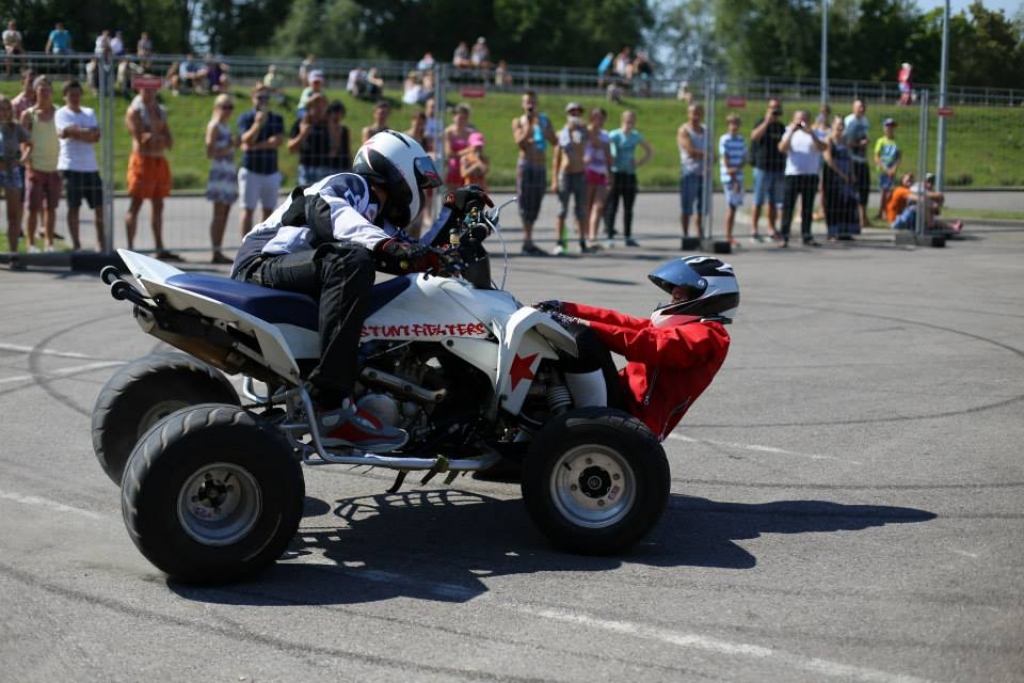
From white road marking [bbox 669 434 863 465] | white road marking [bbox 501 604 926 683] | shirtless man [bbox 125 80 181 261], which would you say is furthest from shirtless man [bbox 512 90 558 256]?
white road marking [bbox 501 604 926 683]

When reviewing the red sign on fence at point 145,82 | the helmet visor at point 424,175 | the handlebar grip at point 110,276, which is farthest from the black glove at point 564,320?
the red sign on fence at point 145,82

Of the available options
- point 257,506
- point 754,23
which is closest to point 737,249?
point 257,506

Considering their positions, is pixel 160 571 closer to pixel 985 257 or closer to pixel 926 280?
pixel 926 280

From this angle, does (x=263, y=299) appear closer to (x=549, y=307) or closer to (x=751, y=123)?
(x=549, y=307)

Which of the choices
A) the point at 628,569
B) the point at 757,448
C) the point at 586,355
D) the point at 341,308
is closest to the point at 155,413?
the point at 341,308

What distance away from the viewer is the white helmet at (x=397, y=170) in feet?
19.6

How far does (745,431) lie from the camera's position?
7895 mm

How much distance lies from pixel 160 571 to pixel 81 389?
3851 millimetres

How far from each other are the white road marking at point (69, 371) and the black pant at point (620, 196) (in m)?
10.0

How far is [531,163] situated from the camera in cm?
1720

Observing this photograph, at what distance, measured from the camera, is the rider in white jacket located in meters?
5.38

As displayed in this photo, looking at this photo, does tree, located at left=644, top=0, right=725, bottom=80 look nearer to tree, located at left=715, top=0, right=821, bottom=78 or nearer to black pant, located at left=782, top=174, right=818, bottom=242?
tree, located at left=715, top=0, right=821, bottom=78

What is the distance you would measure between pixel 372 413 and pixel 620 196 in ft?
44.7

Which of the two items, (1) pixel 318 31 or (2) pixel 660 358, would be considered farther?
(1) pixel 318 31
